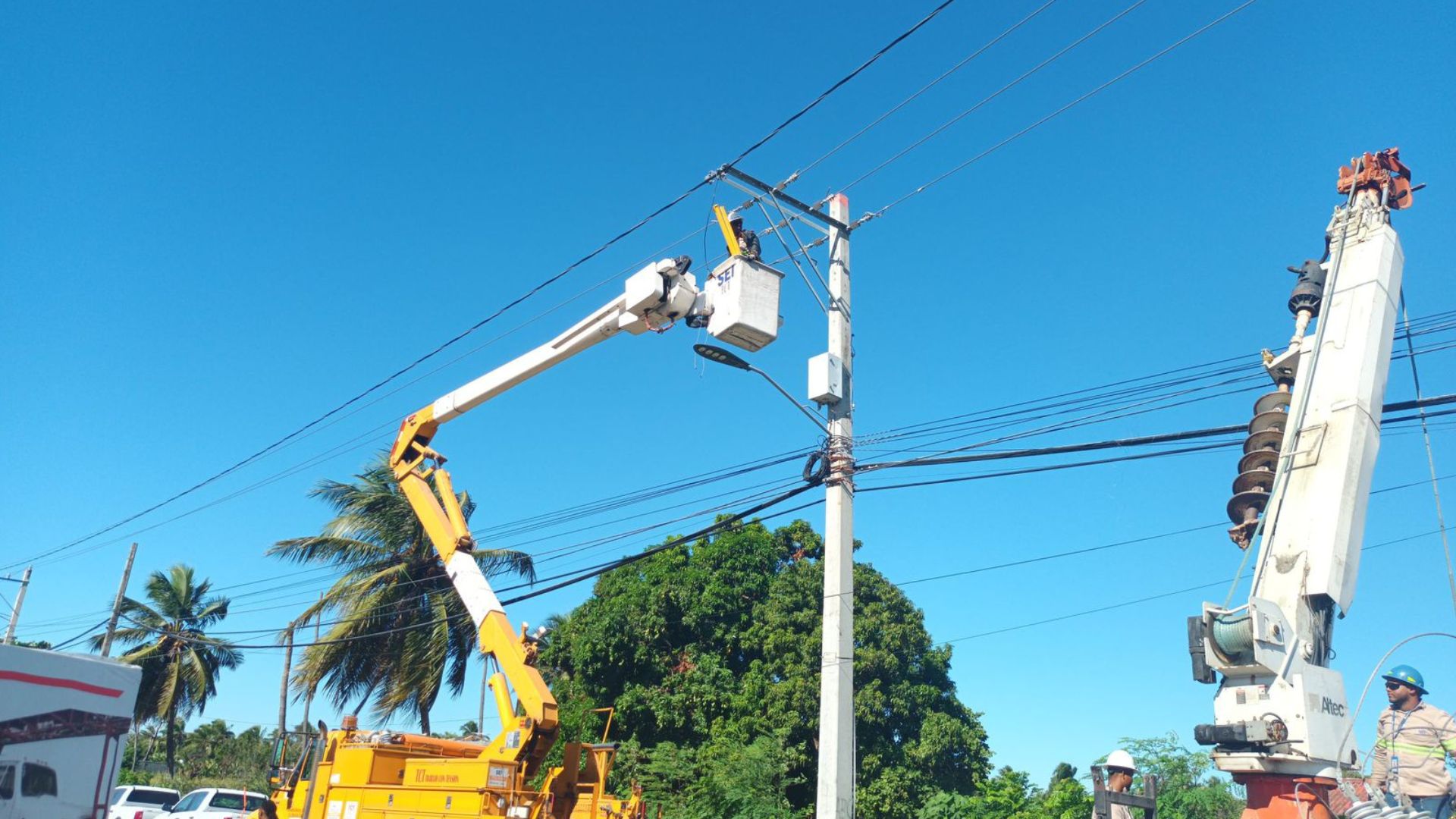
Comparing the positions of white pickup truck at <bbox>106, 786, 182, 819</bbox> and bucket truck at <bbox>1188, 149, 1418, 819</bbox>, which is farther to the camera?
white pickup truck at <bbox>106, 786, 182, 819</bbox>

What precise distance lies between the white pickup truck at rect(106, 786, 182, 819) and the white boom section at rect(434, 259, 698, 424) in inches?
463

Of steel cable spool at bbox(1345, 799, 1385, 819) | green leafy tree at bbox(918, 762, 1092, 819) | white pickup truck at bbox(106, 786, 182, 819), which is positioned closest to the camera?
steel cable spool at bbox(1345, 799, 1385, 819)

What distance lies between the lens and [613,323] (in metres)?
13.6

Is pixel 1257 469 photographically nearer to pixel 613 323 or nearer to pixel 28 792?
pixel 613 323

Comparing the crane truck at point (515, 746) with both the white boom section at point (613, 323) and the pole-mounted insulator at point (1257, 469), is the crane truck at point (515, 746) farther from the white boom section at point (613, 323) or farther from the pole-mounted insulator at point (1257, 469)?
the pole-mounted insulator at point (1257, 469)

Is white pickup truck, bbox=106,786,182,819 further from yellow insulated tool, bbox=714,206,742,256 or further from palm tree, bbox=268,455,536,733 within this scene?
yellow insulated tool, bbox=714,206,742,256

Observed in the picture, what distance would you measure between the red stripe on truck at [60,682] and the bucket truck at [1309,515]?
25.8ft

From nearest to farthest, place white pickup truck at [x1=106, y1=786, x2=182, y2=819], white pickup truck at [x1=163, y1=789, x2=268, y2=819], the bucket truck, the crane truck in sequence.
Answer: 1. the bucket truck
2. the crane truck
3. white pickup truck at [x1=163, y1=789, x2=268, y2=819]
4. white pickup truck at [x1=106, y1=786, x2=182, y2=819]

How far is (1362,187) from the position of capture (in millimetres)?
8609

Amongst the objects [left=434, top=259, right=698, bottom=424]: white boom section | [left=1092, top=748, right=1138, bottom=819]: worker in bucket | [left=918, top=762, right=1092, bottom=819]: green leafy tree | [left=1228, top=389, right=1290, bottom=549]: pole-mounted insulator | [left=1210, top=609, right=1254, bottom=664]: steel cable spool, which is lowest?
[left=918, top=762, right=1092, bottom=819]: green leafy tree

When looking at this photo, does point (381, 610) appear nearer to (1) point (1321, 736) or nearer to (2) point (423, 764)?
(2) point (423, 764)

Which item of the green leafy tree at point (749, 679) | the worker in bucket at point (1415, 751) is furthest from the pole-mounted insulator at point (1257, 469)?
the green leafy tree at point (749, 679)

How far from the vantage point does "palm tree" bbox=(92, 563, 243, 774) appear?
3688 cm

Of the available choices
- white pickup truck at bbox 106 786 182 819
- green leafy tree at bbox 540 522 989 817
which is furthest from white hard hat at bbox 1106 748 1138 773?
white pickup truck at bbox 106 786 182 819
